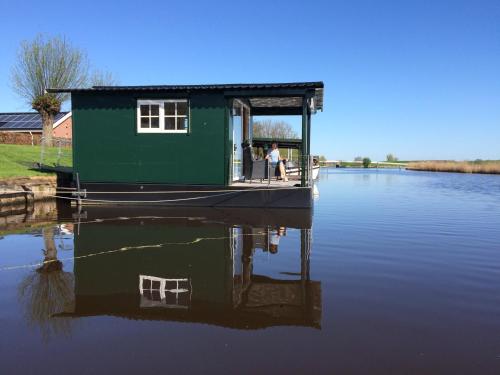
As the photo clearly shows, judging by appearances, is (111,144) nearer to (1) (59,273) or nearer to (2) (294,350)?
(1) (59,273)

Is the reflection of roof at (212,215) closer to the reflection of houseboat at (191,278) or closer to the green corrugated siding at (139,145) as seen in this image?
the reflection of houseboat at (191,278)

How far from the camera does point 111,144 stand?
14.1 m

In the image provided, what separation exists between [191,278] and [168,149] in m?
8.47

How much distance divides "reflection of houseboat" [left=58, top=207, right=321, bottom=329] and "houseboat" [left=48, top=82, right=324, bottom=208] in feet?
10.9

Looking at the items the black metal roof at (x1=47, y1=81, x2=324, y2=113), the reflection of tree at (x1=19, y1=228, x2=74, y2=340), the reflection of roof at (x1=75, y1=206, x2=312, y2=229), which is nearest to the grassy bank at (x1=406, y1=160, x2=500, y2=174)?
the black metal roof at (x1=47, y1=81, x2=324, y2=113)

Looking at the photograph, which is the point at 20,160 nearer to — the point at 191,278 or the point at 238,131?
the point at 238,131

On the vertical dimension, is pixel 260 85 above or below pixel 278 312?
above

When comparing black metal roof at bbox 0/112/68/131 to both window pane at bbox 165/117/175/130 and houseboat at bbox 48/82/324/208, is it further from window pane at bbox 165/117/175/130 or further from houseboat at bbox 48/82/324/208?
window pane at bbox 165/117/175/130

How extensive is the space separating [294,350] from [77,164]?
41.4 ft

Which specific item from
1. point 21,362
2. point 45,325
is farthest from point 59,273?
point 21,362

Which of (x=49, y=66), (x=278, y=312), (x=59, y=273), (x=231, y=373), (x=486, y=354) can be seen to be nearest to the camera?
(x=231, y=373)

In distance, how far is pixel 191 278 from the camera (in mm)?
5875

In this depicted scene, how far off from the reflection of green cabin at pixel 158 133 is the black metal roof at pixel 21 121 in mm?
34294

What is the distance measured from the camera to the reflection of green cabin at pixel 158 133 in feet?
44.0
